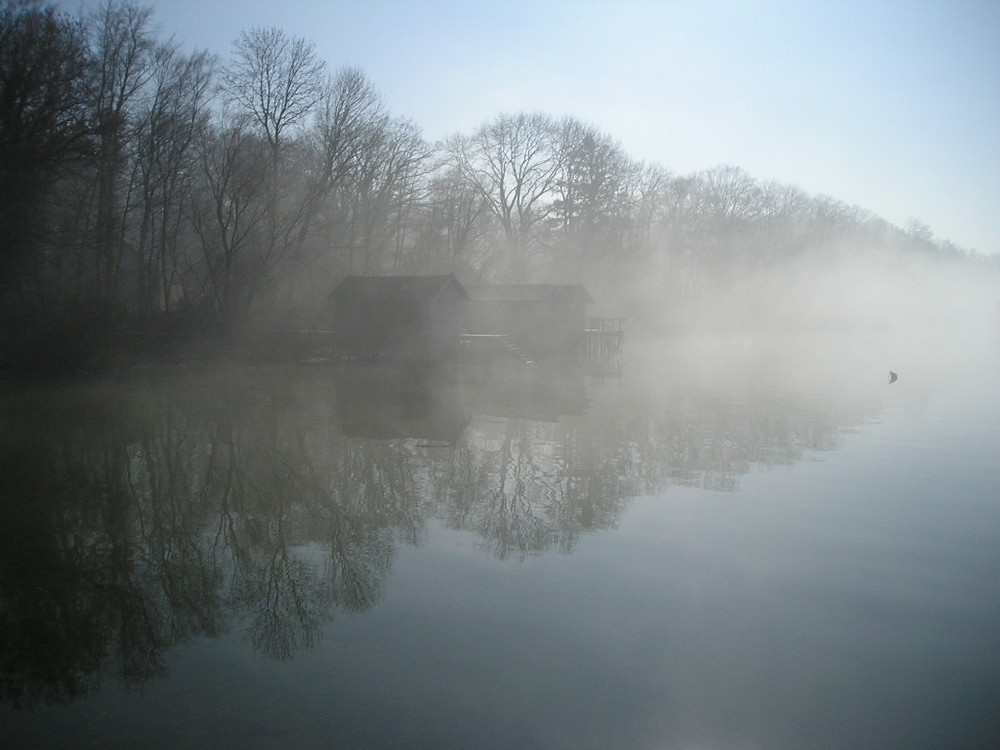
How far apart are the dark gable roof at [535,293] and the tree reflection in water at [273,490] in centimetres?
1885

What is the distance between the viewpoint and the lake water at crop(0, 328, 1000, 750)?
5910 mm

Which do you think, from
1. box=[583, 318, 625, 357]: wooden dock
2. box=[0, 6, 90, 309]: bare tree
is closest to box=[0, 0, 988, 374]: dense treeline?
box=[0, 6, 90, 309]: bare tree

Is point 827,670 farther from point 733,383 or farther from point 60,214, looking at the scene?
point 60,214

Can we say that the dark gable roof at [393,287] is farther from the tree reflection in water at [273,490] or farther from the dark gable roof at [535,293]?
the tree reflection in water at [273,490]

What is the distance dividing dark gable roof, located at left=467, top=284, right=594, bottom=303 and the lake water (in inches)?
966

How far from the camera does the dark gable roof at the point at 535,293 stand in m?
42.3

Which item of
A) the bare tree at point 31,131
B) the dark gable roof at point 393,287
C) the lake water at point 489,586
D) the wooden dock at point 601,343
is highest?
the bare tree at point 31,131

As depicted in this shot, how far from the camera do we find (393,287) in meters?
37.3

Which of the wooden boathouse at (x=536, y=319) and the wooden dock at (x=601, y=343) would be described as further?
the wooden boathouse at (x=536, y=319)

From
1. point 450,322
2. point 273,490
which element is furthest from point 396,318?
point 273,490

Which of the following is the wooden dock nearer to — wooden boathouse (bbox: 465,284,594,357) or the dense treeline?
wooden boathouse (bbox: 465,284,594,357)

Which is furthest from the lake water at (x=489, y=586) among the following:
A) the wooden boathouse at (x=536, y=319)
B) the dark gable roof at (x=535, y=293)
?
the dark gable roof at (x=535, y=293)

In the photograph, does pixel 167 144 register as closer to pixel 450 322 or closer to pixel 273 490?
pixel 450 322

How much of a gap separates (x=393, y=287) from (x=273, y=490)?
2608 cm
